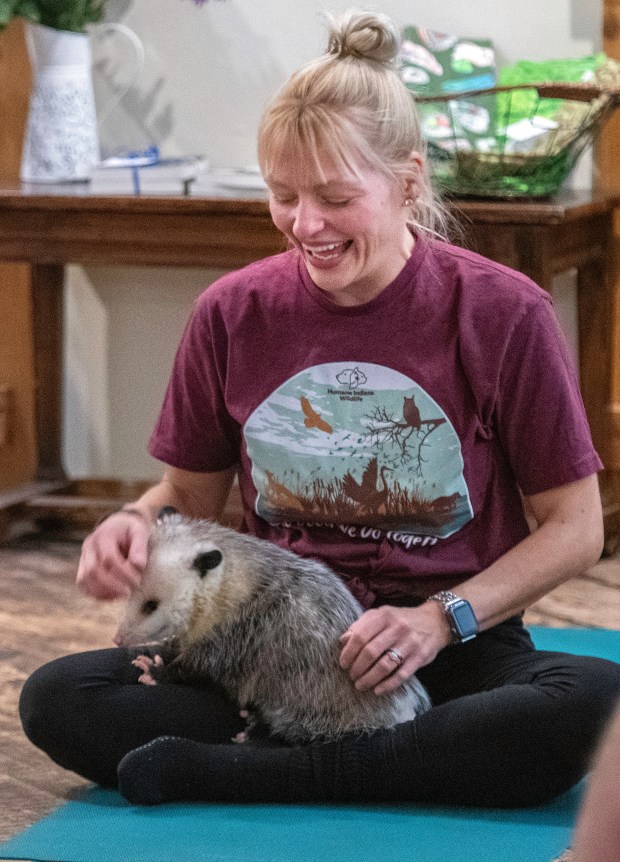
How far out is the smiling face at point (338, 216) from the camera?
64.4 inches

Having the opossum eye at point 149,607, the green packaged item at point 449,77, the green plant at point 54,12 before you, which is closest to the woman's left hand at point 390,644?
the opossum eye at point 149,607

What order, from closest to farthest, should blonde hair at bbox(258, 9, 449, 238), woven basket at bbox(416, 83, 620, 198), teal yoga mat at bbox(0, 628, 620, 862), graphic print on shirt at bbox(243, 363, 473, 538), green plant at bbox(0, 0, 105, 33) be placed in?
Result: 1. teal yoga mat at bbox(0, 628, 620, 862)
2. blonde hair at bbox(258, 9, 449, 238)
3. graphic print on shirt at bbox(243, 363, 473, 538)
4. woven basket at bbox(416, 83, 620, 198)
5. green plant at bbox(0, 0, 105, 33)

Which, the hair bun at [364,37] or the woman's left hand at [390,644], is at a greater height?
the hair bun at [364,37]

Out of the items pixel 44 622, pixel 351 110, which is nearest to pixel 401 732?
pixel 351 110

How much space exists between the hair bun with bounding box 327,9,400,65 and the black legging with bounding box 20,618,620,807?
77cm

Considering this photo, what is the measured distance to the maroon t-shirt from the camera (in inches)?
67.4

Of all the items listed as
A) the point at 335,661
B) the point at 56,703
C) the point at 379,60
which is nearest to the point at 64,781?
the point at 56,703

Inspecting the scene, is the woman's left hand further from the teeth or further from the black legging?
the teeth

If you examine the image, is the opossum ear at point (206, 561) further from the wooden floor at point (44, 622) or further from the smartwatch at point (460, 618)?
the wooden floor at point (44, 622)

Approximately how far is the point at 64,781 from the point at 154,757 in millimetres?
271

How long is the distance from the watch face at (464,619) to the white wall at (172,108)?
1.78 meters

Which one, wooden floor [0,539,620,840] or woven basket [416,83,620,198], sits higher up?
woven basket [416,83,620,198]

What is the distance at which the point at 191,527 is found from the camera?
1739mm

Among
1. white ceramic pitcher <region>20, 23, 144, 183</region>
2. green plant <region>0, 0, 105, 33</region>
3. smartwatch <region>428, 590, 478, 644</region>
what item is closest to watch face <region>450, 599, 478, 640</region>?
smartwatch <region>428, 590, 478, 644</region>
